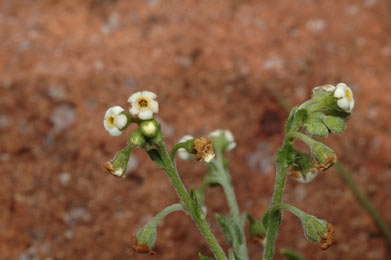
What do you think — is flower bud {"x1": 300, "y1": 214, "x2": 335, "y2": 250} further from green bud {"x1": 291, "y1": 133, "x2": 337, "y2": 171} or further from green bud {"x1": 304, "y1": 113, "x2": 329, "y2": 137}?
A: green bud {"x1": 304, "y1": 113, "x2": 329, "y2": 137}

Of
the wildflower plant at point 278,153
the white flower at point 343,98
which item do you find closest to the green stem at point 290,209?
the wildflower plant at point 278,153

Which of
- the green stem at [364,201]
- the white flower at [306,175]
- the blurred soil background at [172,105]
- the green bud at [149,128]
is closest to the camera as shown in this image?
the green bud at [149,128]

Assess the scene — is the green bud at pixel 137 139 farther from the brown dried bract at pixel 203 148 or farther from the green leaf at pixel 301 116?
the green leaf at pixel 301 116

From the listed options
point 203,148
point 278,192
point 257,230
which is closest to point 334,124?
point 278,192

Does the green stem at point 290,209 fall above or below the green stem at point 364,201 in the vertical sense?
below

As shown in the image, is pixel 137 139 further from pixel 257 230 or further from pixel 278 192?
pixel 257 230

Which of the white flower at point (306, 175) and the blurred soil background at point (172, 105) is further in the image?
the blurred soil background at point (172, 105)
